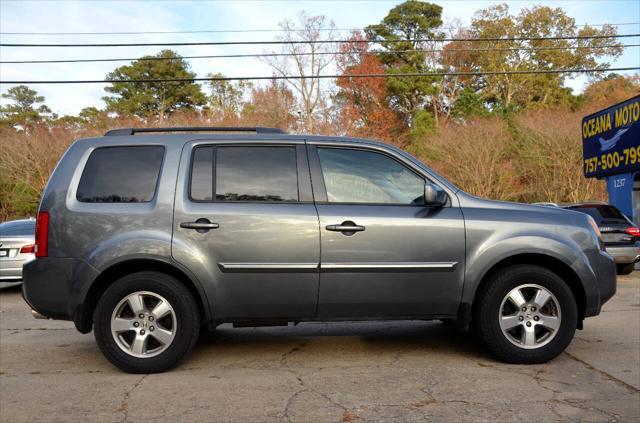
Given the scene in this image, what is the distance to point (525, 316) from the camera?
15.7 feet

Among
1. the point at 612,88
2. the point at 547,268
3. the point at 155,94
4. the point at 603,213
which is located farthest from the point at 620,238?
the point at 155,94

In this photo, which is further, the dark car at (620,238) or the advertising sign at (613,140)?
the advertising sign at (613,140)

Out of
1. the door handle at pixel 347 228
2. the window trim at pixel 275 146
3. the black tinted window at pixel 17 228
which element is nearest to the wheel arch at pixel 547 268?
the door handle at pixel 347 228

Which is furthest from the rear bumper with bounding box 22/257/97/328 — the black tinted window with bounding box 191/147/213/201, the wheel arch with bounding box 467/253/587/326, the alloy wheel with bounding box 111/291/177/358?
the wheel arch with bounding box 467/253/587/326

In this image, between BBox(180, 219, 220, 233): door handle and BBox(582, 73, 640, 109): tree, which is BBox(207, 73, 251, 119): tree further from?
BBox(180, 219, 220, 233): door handle

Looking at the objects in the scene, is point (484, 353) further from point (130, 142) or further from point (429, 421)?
point (130, 142)

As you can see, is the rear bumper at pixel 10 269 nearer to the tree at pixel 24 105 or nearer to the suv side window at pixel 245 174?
the suv side window at pixel 245 174

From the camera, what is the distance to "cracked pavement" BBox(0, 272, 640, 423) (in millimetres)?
3715

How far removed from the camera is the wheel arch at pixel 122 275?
4.56 meters

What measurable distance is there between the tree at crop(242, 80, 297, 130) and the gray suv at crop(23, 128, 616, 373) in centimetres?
3361

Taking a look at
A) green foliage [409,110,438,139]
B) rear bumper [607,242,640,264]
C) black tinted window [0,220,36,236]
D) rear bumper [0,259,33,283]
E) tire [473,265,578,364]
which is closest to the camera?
tire [473,265,578,364]

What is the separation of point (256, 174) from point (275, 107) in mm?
35013

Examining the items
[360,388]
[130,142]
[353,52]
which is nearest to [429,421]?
[360,388]

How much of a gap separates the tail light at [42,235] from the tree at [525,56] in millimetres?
41581
